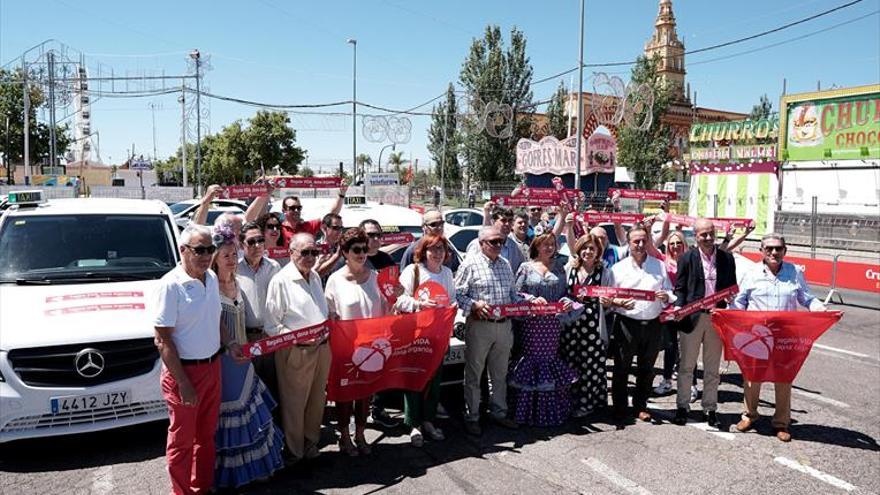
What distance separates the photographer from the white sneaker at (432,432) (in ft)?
17.8

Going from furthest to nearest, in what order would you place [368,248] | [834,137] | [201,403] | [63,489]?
[834,137], [368,248], [63,489], [201,403]

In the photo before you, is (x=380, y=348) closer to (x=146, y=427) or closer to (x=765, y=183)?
(x=146, y=427)

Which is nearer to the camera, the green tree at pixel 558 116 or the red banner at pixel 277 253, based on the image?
the red banner at pixel 277 253

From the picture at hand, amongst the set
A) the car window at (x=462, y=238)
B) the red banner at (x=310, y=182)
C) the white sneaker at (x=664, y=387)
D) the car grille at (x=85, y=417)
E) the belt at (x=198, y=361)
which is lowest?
the white sneaker at (x=664, y=387)

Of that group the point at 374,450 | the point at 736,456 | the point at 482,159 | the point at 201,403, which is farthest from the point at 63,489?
the point at 482,159

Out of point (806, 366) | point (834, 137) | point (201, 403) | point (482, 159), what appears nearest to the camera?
point (201, 403)

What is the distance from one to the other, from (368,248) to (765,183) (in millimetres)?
30537

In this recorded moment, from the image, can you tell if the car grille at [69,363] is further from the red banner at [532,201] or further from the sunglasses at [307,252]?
the red banner at [532,201]

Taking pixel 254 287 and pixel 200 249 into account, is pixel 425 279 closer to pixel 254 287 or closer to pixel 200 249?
pixel 254 287

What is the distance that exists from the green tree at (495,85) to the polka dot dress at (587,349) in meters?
35.8

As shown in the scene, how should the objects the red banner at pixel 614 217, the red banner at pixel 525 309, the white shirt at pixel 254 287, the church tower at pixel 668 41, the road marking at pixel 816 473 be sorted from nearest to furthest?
the white shirt at pixel 254 287 → the road marking at pixel 816 473 → the red banner at pixel 525 309 → the red banner at pixel 614 217 → the church tower at pixel 668 41

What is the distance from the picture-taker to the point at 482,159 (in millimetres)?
42562

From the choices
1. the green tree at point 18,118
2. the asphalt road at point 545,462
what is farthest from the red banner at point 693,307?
the green tree at point 18,118

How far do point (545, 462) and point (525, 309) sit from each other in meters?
1.30
